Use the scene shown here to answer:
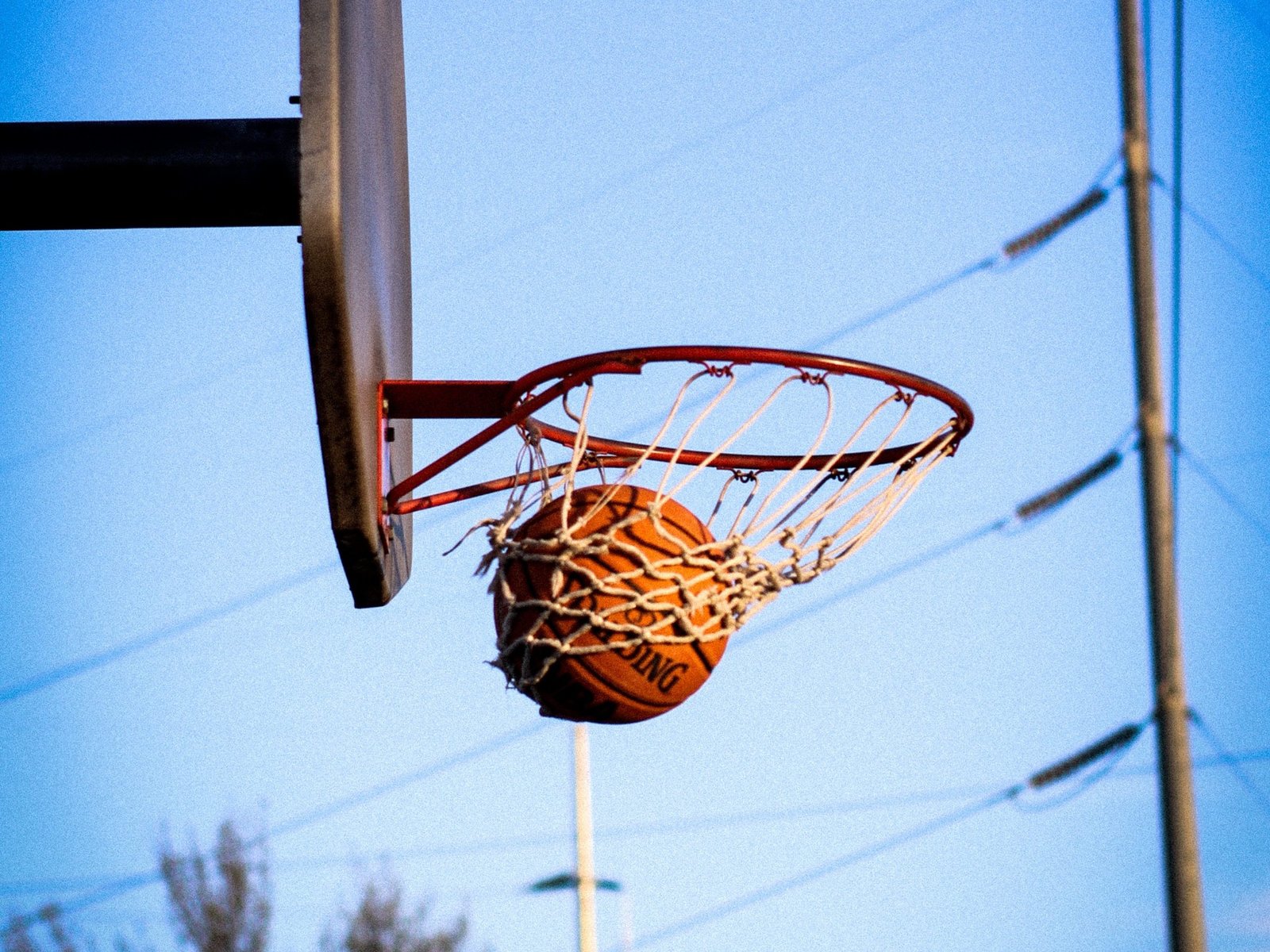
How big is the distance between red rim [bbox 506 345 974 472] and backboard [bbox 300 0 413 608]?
380 mm

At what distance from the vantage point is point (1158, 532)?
21.0 ft

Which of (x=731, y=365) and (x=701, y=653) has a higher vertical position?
(x=731, y=365)

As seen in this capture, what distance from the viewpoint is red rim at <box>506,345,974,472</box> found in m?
3.64

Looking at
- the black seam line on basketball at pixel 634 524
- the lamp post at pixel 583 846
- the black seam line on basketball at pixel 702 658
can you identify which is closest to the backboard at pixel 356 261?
the black seam line on basketball at pixel 634 524

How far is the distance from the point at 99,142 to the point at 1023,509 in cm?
582

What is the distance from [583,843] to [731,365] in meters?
9.90

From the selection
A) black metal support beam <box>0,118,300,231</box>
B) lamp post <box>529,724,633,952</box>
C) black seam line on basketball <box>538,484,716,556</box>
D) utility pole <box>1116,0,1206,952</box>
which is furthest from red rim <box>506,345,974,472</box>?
lamp post <box>529,724,633,952</box>

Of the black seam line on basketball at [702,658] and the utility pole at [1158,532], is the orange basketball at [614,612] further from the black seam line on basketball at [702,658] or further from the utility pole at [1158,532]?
the utility pole at [1158,532]

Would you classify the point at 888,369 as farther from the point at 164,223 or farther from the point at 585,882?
the point at 585,882

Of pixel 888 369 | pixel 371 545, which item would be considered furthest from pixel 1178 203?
pixel 371 545

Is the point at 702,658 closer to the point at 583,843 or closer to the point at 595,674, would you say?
the point at 595,674

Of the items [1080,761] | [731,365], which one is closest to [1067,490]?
[1080,761]

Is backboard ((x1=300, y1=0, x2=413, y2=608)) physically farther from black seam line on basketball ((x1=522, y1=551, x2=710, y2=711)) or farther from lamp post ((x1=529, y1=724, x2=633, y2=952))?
lamp post ((x1=529, y1=724, x2=633, y2=952))

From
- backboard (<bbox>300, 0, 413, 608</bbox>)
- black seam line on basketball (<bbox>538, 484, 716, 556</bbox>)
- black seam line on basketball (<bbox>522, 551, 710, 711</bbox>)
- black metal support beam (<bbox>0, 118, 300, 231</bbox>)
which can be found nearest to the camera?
backboard (<bbox>300, 0, 413, 608</bbox>)
